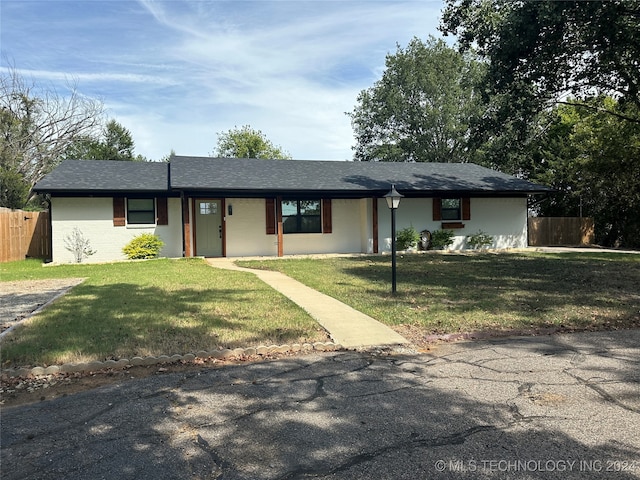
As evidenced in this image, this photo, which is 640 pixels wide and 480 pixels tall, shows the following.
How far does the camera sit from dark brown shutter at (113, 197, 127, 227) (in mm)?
16469

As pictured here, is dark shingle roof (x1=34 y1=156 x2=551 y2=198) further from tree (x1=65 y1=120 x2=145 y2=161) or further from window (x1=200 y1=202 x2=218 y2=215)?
tree (x1=65 y1=120 x2=145 y2=161)

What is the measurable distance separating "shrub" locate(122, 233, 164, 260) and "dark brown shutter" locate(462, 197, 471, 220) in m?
12.7

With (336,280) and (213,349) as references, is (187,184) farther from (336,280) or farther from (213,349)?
(213,349)

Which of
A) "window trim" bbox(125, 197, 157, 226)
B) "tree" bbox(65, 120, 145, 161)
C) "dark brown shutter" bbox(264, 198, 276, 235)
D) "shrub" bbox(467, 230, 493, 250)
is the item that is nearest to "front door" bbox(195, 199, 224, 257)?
"window trim" bbox(125, 197, 157, 226)

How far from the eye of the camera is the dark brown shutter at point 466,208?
19781 millimetres

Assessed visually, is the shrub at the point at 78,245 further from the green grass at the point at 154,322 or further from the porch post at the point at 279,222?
the porch post at the point at 279,222

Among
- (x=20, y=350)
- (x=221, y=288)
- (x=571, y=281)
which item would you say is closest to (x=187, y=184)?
(x=221, y=288)

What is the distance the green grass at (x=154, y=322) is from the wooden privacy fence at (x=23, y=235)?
28.3ft

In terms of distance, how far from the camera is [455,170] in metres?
22.5

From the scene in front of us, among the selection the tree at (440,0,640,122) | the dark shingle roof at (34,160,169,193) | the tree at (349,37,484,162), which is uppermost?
the tree at (349,37,484,162)

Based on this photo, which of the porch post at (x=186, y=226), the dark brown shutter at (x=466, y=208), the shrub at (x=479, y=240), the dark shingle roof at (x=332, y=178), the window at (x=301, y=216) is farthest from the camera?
the shrub at (x=479, y=240)

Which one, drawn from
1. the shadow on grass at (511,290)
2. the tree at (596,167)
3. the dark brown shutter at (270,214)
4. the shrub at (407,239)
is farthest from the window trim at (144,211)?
the tree at (596,167)

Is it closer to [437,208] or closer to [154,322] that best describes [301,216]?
[437,208]

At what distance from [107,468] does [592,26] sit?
13115 mm
